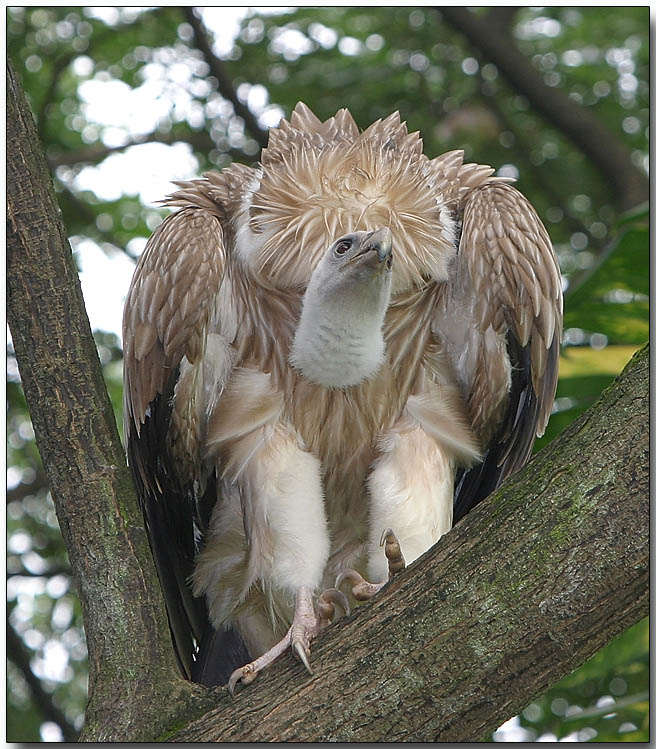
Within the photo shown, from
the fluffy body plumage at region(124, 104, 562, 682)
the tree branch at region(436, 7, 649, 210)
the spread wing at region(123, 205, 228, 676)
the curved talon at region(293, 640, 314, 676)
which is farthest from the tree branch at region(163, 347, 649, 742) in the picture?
the tree branch at region(436, 7, 649, 210)

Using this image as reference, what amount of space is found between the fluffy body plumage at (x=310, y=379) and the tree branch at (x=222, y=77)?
3.74 feet

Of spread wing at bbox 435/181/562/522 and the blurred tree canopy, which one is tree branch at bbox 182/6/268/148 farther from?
spread wing at bbox 435/181/562/522

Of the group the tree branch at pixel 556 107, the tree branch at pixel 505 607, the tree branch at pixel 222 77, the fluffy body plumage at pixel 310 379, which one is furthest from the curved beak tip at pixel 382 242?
the tree branch at pixel 556 107

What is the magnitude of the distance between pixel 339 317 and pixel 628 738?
1.23 m

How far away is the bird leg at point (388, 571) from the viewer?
2189 millimetres

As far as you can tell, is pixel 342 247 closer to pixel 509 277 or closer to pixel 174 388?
pixel 509 277

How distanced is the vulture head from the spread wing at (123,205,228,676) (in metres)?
0.27

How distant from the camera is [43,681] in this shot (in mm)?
3748

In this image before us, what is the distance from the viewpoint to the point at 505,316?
106 inches

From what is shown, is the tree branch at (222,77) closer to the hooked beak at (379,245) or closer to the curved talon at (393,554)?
the hooked beak at (379,245)

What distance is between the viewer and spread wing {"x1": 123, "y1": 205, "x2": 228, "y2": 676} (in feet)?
8.64

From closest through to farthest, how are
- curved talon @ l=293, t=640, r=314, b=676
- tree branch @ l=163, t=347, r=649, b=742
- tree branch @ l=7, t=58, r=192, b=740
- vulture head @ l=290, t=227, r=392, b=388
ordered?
tree branch @ l=163, t=347, r=649, b=742, curved talon @ l=293, t=640, r=314, b=676, tree branch @ l=7, t=58, r=192, b=740, vulture head @ l=290, t=227, r=392, b=388

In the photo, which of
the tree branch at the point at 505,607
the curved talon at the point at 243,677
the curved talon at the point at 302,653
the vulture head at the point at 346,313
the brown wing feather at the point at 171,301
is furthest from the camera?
the brown wing feather at the point at 171,301

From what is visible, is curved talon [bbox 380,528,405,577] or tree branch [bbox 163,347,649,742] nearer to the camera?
tree branch [bbox 163,347,649,742]
